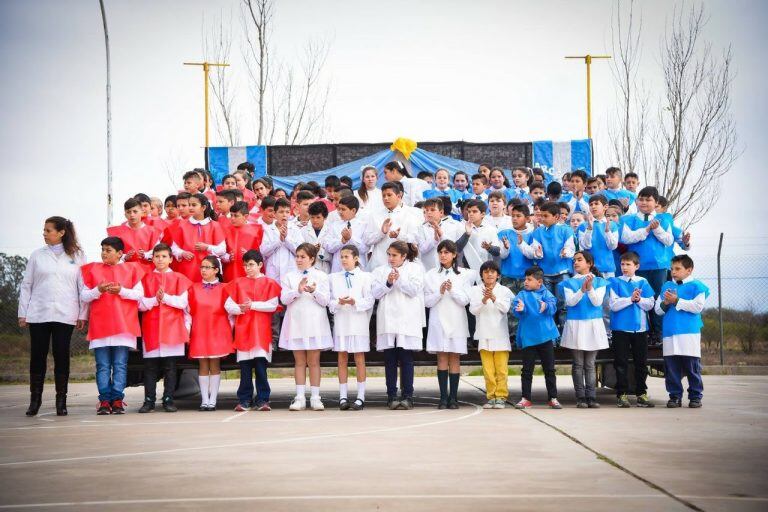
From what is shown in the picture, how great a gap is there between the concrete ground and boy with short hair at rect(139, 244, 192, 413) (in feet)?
2.22

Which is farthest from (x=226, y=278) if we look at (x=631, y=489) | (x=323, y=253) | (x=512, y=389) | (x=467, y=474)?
(x=631, y=489)

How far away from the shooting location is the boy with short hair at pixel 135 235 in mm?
11852

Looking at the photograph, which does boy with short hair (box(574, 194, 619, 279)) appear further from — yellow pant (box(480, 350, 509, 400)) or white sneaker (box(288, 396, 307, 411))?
white sneaker (box(288, 396, 307, 411))

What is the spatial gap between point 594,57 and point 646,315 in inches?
392

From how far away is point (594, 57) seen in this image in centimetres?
2009

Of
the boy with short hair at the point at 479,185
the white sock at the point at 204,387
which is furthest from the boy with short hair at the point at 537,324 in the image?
the white sock at the point at 204,387

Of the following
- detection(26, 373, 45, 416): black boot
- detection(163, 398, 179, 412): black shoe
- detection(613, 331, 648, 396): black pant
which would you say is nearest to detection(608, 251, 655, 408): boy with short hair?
detection(613, 331, 648, 396): black pant

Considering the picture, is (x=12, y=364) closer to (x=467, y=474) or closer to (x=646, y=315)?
(x=646, y=315)

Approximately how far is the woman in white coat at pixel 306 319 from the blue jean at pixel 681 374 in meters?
4.10

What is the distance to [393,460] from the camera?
671cm

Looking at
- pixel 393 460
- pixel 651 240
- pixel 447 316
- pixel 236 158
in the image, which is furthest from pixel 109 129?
pixel 393 460

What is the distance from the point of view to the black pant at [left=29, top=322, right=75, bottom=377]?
11.0 m

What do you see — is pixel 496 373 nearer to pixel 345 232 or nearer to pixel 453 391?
pixel 453 391

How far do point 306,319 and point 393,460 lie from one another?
4.57 meters
